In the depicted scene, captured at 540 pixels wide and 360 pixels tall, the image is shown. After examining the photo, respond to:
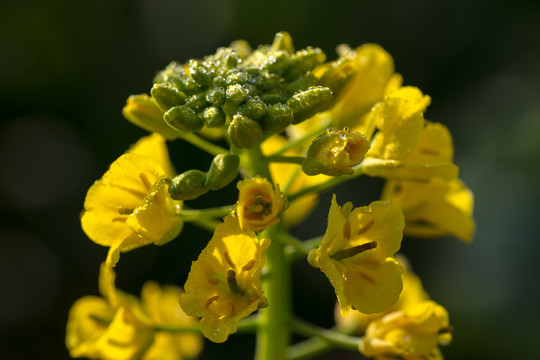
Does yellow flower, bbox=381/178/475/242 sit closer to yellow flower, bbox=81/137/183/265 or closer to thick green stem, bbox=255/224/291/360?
thick green stem, bbox=255/224/291/360

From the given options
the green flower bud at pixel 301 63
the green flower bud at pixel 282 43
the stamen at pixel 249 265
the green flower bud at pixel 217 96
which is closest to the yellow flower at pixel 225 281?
the stamen at pixel 249 265

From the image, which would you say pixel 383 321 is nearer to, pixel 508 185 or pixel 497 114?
pixel 508 185

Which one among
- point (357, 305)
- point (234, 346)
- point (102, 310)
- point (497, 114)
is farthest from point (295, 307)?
point (357, 305)

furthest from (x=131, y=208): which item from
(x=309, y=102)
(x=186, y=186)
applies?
(x=309, y=102)

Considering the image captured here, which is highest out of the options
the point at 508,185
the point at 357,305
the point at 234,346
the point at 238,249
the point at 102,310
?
the point at 238,249

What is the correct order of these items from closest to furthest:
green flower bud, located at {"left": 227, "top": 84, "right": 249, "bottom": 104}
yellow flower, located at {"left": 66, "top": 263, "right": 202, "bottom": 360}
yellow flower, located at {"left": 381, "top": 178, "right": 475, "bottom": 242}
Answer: green flower bud, located at {"left": 227, "top": 84, "right": 249, "bottom": 104} → yellow flower, located at {"left": 66, "top": 263, "right": 202, "bottom": 360} → yellow flower, located at {"left": 381, "top": 178, "right": 475, "bottom": 242}

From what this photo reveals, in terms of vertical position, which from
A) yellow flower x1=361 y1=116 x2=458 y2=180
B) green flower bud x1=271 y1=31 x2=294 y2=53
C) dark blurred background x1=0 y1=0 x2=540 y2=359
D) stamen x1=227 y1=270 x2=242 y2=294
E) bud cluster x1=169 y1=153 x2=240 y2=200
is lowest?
dark blurred background x1=0 y1=0 x2=540 y2=359

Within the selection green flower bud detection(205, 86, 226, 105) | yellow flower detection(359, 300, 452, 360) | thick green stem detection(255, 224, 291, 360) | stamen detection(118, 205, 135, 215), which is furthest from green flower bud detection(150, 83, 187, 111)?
yellow flower detection(359, 300, 452, 360)
